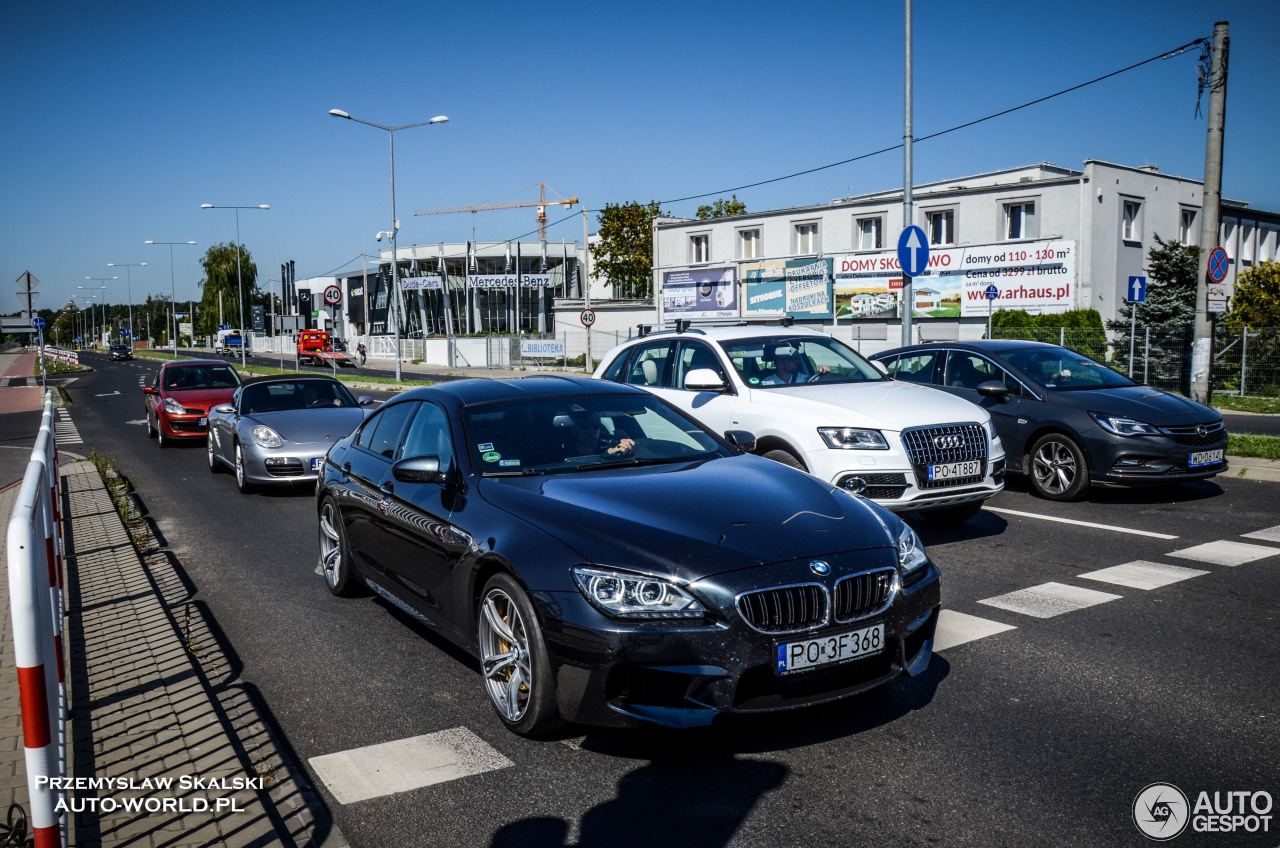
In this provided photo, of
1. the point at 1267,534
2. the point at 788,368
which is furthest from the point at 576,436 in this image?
the point at 1267,534

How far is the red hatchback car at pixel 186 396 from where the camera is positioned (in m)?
16.9

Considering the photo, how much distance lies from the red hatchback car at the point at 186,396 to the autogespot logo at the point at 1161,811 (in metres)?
15.1

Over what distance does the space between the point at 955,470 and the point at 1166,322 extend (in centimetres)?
2638

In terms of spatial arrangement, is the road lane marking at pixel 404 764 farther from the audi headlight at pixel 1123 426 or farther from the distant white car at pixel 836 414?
the audi headlight at pixel 1123 426

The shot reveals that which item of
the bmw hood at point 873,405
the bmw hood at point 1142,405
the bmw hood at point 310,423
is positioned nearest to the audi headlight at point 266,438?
the bmw hood at point 310,423

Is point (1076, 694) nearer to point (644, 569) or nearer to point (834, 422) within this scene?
point (644, 569)

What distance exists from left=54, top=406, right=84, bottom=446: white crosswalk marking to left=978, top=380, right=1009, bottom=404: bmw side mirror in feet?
47.2

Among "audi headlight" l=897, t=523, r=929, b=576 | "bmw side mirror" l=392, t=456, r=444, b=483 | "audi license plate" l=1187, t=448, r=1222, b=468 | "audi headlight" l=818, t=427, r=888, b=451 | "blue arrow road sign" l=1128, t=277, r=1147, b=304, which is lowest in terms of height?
"audi license plate" l=1187, t=448, r=1222, b=468

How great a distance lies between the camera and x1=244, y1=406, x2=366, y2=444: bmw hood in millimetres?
11438

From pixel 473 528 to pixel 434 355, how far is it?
2551 inches

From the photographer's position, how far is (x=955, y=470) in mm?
7633

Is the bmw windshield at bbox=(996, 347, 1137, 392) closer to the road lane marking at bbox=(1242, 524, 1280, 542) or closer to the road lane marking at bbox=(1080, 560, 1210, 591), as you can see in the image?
the road lane marking at bbox=(1242, 524, 1280, 542)

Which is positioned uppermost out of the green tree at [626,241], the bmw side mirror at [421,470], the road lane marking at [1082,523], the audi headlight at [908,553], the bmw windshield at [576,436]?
the green tree at [626,241]

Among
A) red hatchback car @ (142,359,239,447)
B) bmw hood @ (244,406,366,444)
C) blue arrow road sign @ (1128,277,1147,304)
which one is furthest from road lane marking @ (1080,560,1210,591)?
blue arrow road sign @ (1128,277,1147,304)
